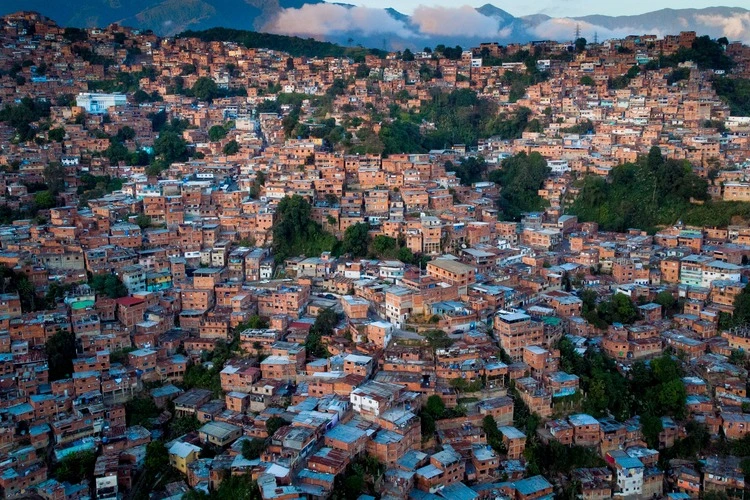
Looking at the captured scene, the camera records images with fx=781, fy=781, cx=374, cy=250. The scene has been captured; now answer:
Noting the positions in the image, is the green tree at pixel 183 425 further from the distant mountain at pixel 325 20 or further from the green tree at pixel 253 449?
the distant mountain at pixel 325 20

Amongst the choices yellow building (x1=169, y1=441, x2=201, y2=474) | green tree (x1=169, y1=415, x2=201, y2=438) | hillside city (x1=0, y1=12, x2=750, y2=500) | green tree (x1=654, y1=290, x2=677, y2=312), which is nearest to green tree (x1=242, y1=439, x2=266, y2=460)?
hillside city (x1=0, y1=12, x2=750, y2=500)

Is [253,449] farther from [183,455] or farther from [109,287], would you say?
[109,287]

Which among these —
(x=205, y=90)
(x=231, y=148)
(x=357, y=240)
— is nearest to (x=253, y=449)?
(x=357, y=240)

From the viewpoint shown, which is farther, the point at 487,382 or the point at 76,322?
the point at 76,322

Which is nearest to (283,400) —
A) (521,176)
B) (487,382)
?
(487,382)

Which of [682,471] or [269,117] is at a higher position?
[269,117]

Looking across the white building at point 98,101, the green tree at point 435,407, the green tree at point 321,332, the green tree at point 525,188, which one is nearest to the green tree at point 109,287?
the green tree at point 321,332

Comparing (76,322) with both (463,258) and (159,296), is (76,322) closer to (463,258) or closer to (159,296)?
(159,296)
